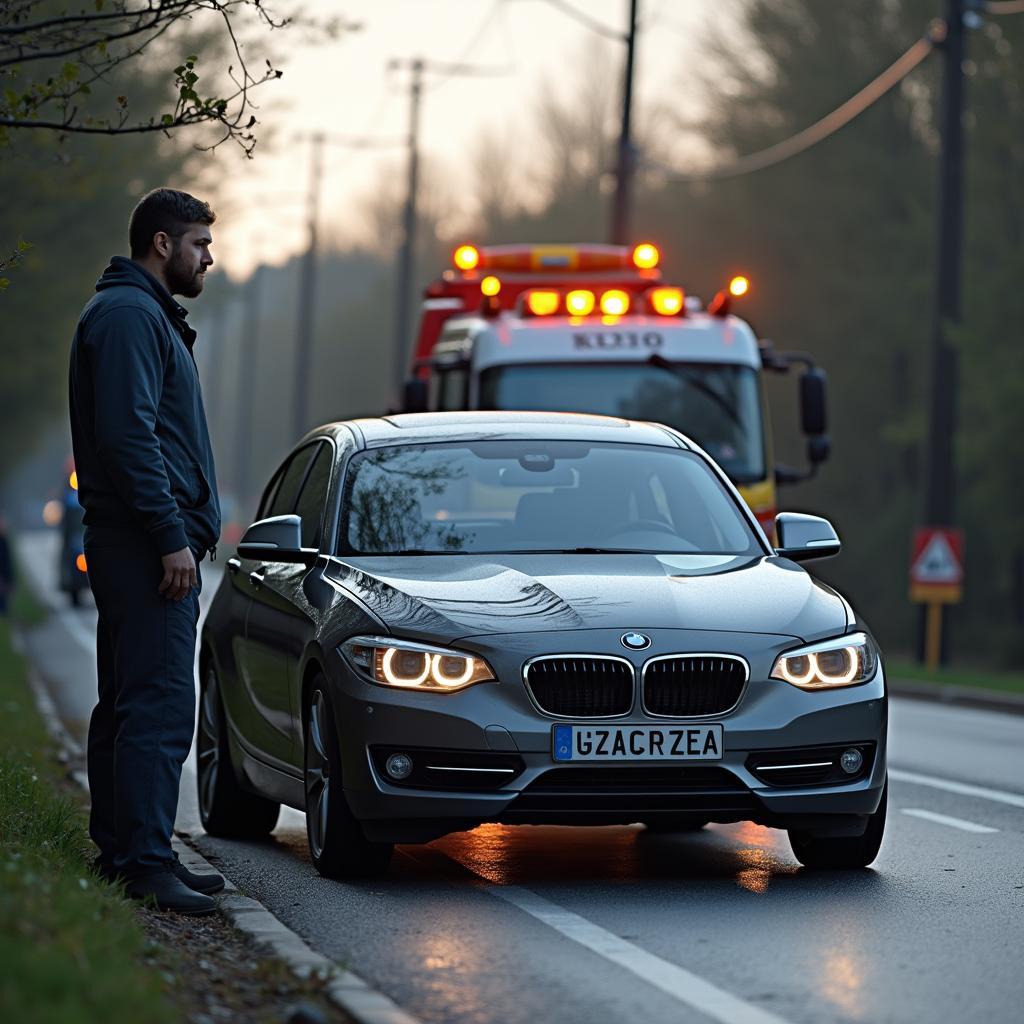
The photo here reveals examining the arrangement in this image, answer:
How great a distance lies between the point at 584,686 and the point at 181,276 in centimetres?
179

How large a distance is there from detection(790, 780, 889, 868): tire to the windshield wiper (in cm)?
869

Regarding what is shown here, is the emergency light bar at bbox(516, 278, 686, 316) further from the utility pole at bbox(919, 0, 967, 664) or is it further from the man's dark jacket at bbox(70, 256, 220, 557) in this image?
the man's dark jacket at bbox(70, 256, 220, 557)

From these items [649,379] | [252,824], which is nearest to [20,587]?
[649,379]

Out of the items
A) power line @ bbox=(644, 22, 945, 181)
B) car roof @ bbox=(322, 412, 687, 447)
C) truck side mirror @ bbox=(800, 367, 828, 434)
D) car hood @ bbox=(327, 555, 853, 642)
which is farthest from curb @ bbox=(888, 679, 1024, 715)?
power line @ bbox=(644, 22, 945, 181)

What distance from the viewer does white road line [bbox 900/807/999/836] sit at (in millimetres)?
10164

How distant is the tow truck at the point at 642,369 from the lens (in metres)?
17.1

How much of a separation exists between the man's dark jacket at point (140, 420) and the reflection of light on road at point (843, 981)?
2.23 metres

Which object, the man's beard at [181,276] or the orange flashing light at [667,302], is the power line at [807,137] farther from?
the man's beard at [181,276]

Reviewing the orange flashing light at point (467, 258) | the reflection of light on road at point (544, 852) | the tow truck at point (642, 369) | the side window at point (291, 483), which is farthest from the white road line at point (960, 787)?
the orange flashing light at point (467, 258)

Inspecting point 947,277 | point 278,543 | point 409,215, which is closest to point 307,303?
point 409,215

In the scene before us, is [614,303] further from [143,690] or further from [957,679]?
[143,690]

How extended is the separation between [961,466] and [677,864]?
2797 cm

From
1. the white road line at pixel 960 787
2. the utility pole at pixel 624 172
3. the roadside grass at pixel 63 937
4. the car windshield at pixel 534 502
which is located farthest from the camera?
the utility pole at pixel 624 172

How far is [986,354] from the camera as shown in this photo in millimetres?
34000
